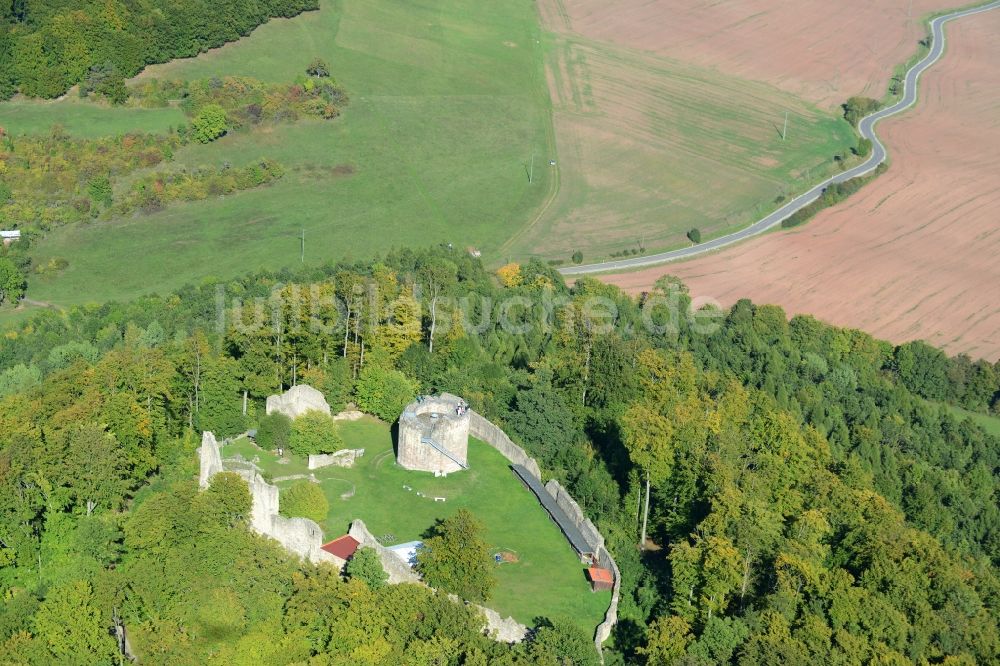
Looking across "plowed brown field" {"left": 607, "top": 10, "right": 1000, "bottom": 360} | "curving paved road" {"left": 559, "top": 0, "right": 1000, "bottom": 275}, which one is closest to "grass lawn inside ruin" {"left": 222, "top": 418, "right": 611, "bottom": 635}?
"plowed brown field" {"left": 607, "top": 10, "right": 1000, "bottom": 360}

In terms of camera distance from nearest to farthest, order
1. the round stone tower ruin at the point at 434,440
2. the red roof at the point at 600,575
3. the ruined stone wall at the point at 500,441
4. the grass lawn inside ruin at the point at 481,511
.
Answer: the grass lawn inside ruin at the point at 481,511
the red roof at the point at 600,575
the round stone tower ruin at the point at 434,440
the ruined stone wall at the point at 500,441

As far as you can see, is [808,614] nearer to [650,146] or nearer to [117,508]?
[117,508]

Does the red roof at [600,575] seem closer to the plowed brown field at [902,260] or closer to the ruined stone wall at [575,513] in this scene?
the ruined stone wall at [575,513]

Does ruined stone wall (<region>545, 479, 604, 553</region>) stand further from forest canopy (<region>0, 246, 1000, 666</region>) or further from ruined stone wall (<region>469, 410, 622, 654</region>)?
forest canopy (<region>0, 246, 1000, 666</region>)

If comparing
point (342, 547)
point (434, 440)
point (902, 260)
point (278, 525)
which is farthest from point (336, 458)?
point (902, 260)

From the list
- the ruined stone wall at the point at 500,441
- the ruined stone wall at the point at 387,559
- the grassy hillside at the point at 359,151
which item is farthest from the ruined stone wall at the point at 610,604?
the grassy hillside at the point at 359,151

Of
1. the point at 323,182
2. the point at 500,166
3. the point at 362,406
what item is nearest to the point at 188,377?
the point at 362,406
